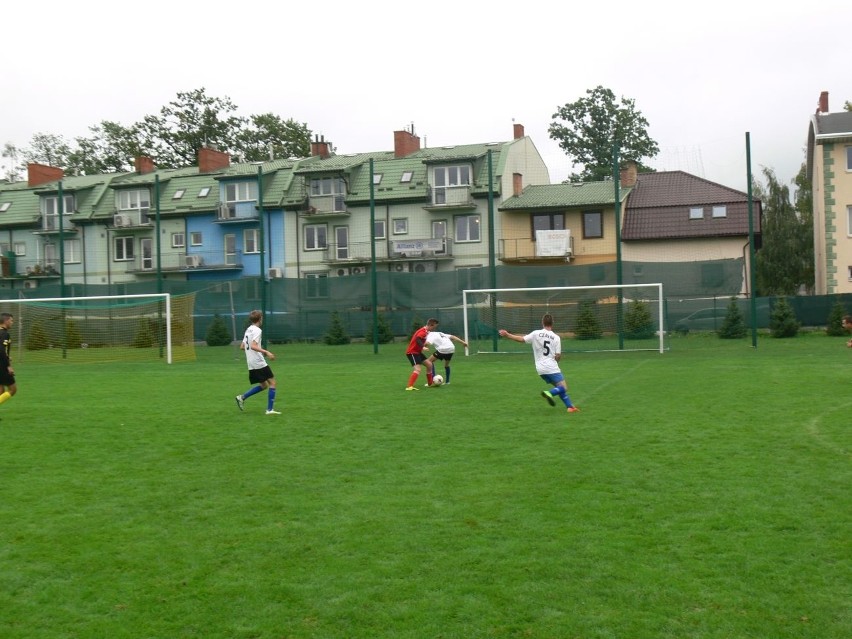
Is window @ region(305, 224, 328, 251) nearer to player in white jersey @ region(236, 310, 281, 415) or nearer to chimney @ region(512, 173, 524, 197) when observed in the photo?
chimney @ region(512, 173, 524, 197)

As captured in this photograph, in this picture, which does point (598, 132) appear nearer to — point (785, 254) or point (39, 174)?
point (785, 254)

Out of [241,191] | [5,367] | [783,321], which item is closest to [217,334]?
[241,191]

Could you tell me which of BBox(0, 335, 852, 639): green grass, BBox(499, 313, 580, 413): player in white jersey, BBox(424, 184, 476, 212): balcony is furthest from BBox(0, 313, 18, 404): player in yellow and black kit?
BBox(424, 184, 476, 212): balcony

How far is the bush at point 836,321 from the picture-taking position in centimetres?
3403

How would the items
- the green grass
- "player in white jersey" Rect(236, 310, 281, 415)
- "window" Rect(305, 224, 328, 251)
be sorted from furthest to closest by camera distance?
"window" Rect(305, 224, 328, 251), "player in white jersey" Rect(236, 310, 281, 415), the green grass

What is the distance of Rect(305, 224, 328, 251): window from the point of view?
50750 millimetres

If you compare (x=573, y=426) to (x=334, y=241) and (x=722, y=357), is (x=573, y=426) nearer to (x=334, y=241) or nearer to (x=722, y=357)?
(x=722, y=357)

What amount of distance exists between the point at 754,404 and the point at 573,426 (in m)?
3.57

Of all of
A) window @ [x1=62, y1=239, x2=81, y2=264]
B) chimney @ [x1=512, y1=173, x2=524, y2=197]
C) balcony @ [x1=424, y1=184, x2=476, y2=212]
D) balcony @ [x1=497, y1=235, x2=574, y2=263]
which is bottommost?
balcony @ [x1=497, y1=235, x2=574, y2=263]

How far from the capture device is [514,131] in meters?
55.4

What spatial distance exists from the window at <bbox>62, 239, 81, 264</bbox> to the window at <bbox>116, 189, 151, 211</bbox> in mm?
3278

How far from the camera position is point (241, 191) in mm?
52312

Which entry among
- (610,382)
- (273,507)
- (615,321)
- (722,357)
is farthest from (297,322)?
(273,507)

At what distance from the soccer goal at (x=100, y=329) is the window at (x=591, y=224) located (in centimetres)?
2094
